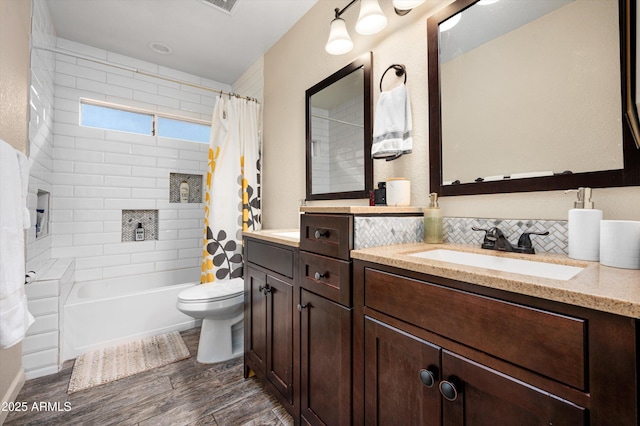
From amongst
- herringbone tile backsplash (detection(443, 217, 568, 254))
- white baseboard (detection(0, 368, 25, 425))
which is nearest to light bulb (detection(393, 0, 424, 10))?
herringbone tile backsplash (detection(443, 217, 568, 254))

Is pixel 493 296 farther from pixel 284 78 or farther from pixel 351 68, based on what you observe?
pixel 284 78

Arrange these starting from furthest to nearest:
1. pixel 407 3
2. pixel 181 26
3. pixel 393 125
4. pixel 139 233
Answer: pixel 139 233 → pixel 181 26 → pixel 393 125 → pixel 407 3

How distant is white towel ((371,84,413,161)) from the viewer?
1330mm

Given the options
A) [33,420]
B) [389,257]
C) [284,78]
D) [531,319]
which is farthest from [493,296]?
[284,78]

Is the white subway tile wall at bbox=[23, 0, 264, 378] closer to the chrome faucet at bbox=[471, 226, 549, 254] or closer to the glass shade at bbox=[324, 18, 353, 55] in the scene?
the glass shade at bbox=[324, 18, 353, 55]

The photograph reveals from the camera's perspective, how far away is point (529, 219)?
0.99 metres

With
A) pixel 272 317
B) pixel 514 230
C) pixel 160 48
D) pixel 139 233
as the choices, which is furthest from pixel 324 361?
pixel 160 48

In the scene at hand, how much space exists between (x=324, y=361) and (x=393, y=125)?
1.12 meters

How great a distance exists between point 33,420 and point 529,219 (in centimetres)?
248

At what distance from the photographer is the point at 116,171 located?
8.91 ft

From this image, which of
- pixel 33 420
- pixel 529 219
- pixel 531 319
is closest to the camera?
pixel 531 319

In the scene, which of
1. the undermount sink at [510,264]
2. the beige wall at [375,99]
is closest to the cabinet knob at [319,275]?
the undermount sink at [510,264]

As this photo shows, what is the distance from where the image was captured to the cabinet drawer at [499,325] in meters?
0.51

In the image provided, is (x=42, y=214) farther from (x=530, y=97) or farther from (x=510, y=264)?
(x=530, y=97)
